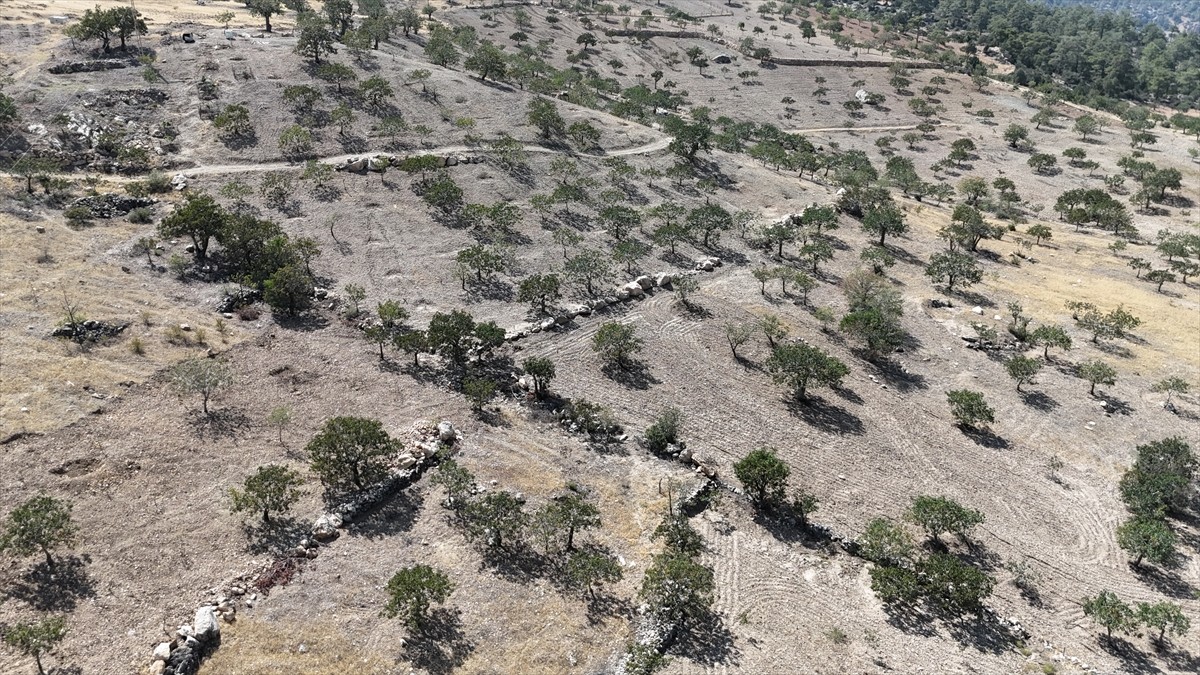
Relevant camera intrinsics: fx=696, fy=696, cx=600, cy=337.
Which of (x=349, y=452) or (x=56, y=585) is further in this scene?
(x=349, y=452)

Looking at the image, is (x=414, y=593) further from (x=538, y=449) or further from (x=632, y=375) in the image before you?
(x=632, y=375)

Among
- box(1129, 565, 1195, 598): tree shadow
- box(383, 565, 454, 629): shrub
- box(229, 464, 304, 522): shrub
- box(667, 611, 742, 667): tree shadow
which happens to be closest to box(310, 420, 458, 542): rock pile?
box(229, 464, 304, 522): shrub

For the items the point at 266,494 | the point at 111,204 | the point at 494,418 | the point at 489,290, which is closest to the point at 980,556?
the point at 494,418

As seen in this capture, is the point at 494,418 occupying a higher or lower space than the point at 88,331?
lower

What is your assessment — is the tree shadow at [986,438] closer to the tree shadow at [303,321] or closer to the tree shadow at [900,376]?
the tree shadow at [900,376]

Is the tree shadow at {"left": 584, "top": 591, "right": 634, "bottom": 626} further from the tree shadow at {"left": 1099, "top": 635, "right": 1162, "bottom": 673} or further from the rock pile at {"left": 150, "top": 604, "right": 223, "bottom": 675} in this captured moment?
the tree shadow at {"left": 1099, "top": 635, "right": 1162, "bottom": 673}

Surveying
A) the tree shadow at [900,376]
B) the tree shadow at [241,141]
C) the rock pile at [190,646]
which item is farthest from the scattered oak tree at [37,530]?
the tree shadow at [241,141]
